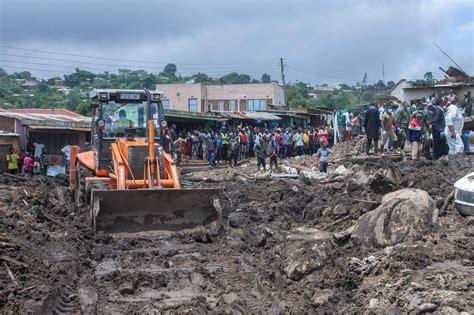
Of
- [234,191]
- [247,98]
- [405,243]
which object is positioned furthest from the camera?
[247,98]

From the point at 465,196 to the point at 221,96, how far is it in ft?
175

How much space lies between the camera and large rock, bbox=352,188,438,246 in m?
9.62

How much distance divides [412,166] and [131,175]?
20.8ft

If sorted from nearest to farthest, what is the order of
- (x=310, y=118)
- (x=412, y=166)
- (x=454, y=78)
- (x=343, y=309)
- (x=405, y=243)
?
(x=343, y=309), (x=405, y=243), (x=412, y=166), (x=454, y=78), (x=310, y=118)

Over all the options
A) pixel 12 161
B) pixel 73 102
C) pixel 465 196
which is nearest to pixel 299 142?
pixel 12 161

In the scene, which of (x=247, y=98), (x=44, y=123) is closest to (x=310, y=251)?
(x=44, y=123)

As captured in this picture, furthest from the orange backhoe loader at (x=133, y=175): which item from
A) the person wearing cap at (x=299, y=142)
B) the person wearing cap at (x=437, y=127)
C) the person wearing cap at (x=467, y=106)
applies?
the person wearing cap at (x=299, y=142)

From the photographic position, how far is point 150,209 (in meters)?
13.1

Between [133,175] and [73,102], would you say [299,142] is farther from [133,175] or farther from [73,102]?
[73,102]

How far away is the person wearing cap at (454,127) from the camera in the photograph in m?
15.6

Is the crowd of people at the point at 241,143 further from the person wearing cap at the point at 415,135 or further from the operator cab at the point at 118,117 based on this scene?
the operator cab at the point at 118,117

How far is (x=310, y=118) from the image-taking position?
51312 millimetres

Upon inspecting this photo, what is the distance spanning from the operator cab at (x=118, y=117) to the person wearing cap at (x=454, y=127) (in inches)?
266

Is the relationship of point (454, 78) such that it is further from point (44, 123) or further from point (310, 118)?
point (310, 118)
